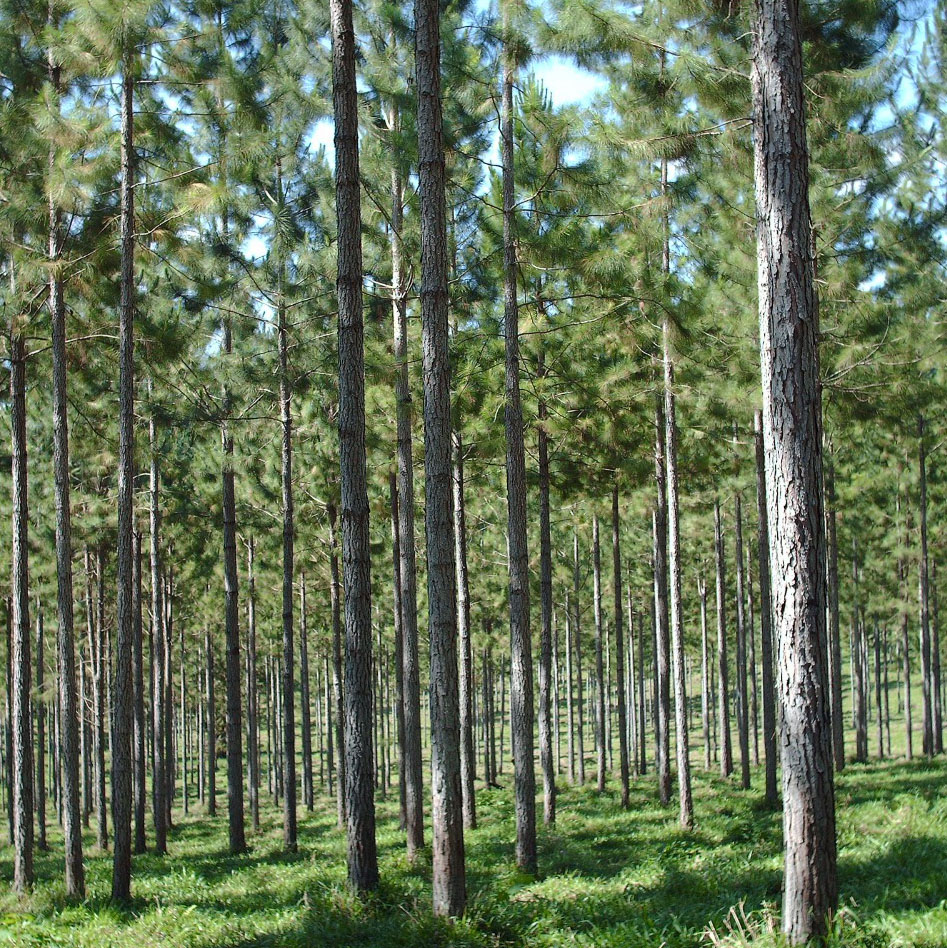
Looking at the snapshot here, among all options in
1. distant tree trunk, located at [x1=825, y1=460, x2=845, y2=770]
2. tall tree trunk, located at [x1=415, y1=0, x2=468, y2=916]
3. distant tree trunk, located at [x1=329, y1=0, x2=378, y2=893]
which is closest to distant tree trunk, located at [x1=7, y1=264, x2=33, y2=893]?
distant tree trunk, located at [x1=329, y1=0, x2=378, y2=893]

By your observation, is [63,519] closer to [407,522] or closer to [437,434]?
[407,522]

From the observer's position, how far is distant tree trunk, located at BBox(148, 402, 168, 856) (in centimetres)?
1698

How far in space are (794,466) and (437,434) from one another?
→ 3307 millimetres

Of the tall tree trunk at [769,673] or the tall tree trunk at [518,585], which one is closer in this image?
the tall tree trunk at [518,585]

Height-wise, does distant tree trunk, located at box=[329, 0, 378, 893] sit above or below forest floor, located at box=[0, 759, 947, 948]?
above

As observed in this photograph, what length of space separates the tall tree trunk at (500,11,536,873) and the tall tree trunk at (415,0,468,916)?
9.19 feet

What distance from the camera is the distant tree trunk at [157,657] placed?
55.7 ft

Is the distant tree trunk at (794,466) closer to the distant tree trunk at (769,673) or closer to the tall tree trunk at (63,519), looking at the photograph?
the tall tree trunk at (63,519)

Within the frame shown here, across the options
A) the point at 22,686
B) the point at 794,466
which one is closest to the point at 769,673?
the point at 794,466

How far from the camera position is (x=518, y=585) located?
432 inches

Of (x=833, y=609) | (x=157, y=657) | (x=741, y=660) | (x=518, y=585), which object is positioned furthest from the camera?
(x=741, y=660)

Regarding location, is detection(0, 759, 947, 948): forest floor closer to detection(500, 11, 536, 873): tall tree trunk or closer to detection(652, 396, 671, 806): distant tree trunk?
detection(500, 11, 536, 873): tall tree trunk

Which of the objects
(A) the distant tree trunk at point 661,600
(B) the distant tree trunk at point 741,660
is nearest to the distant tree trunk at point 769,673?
(A) the distant tree trunk at point 661,600

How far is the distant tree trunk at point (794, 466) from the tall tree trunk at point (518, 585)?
5.18 m
